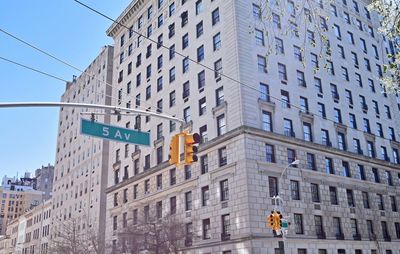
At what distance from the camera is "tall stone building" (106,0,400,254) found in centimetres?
4019

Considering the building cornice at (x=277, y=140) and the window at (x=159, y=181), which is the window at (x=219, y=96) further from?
the window at (x=159, y=181)

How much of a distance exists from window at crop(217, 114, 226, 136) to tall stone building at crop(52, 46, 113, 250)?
27.9 m

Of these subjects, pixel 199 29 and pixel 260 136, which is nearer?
pixel 260 136

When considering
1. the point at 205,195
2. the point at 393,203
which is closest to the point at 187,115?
the point at 205,195

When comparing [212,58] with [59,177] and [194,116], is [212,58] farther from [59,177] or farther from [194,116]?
[59,177]

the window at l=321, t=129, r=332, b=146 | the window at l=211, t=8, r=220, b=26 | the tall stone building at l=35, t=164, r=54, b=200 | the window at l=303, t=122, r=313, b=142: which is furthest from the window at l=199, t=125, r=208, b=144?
the tall stone building at l=35, t=164, r=54, b=200

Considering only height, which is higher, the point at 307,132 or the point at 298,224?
the point at 307,132

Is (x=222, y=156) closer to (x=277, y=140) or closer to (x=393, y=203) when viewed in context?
(x=277, y=140)

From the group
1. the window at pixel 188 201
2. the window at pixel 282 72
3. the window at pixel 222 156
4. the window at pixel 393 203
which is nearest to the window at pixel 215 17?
the window at pixel 282 72

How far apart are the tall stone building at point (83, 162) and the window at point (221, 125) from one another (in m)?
27.9

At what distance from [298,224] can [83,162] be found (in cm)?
4745

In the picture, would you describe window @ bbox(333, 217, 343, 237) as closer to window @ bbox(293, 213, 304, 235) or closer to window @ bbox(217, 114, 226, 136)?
window @ bbox(293, 213, 304, 235)

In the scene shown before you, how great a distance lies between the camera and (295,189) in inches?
1656

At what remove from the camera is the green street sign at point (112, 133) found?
1535cm
